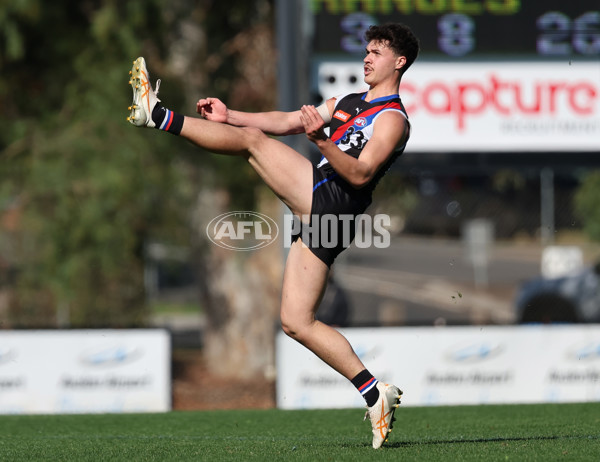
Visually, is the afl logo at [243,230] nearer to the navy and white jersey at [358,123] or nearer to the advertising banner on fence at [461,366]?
the advertising banner on fence at [461,366]

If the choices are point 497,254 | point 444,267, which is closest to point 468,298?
point 444,267

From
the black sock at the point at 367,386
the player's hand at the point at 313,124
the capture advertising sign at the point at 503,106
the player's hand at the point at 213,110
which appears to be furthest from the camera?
the capture advertising sign at the point at 503,106

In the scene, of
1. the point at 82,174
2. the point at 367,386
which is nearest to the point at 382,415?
the point at 367,386

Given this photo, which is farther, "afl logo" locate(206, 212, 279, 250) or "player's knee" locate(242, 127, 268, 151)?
"afl logo" locate(206, 212, 279, 250)

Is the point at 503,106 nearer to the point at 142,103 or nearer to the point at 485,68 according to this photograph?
the point at 485,68

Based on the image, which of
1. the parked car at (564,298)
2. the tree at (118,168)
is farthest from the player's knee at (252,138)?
the parked car at (564,298)

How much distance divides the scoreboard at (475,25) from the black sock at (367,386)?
254 inches

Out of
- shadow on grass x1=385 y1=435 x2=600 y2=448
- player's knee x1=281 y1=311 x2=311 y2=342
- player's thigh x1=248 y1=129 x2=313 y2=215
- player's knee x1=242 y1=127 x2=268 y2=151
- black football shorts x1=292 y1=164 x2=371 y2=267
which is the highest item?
player's knee x1=242 y1=127 x2=268 y2=151

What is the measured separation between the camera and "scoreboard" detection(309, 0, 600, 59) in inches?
450

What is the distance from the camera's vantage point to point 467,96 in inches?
470

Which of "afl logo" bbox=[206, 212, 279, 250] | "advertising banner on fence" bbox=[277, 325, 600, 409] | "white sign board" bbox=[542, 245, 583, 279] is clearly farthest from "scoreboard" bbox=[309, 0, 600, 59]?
"afl logo" bbox=[206, 212, 279, 250]

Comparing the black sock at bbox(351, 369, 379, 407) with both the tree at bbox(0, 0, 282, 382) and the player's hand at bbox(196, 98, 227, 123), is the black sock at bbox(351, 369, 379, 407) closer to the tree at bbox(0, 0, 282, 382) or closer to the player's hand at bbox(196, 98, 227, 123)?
the player's hand at bbox(196, 98, 227, 123)

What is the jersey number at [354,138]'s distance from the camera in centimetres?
561

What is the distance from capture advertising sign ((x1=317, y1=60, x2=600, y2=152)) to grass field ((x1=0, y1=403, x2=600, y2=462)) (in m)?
3.85
